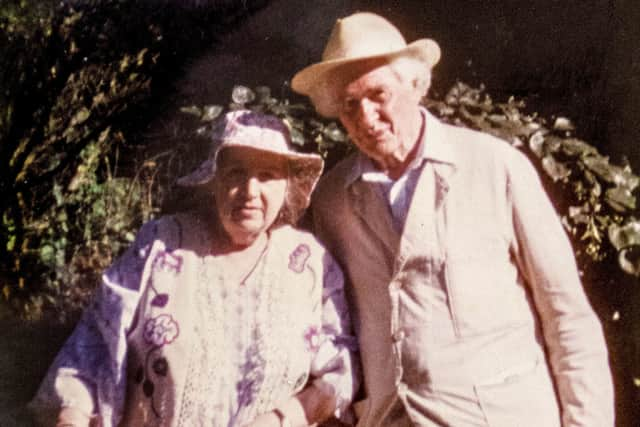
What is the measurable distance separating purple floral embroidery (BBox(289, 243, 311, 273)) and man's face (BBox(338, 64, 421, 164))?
0.22 metres

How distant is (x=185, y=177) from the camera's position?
132 centimetres

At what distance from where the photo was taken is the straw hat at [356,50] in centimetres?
123

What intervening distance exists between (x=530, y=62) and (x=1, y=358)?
4.10 ft

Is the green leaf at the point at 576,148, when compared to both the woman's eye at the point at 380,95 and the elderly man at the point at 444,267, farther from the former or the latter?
the woman's eye at the point at 380,95

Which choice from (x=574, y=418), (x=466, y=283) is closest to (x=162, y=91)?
(x=466, y=283)

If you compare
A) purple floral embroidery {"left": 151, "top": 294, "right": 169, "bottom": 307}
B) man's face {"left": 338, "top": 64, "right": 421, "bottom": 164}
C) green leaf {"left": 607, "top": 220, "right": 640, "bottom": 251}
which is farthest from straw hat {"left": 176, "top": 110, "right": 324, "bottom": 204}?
green leaf {"left": 607, "top": 220, "right": 640, "bottom": 251}

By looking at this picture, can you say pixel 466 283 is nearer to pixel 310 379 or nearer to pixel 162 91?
pixel 310 379

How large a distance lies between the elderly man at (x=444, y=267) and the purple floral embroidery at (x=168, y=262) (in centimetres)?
33

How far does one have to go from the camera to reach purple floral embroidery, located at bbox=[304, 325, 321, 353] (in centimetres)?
127

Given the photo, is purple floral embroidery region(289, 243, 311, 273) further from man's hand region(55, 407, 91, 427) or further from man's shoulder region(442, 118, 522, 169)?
man's hand region(55, 407, 91, 427)

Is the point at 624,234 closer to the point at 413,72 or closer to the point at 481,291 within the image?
the point at 481,291

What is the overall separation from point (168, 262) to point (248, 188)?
20 centimetres

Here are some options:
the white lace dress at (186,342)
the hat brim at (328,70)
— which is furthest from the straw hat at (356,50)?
the white lace dress at (186,342)

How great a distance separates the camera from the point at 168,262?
125 centimetres
